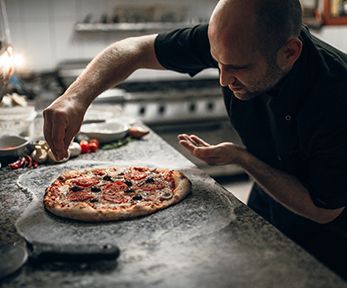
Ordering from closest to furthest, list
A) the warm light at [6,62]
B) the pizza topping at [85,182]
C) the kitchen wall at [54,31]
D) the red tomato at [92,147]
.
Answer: the pizza topping at [85,182] → the warm light at [6,62] → the red tomato at [92,147] → the kitchen wall at [54,31]

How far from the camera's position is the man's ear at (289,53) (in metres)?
1.49

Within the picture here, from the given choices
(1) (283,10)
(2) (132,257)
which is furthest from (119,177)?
(1) (283,10)

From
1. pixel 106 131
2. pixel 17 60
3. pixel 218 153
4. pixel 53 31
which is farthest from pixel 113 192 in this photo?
pixel 53 31

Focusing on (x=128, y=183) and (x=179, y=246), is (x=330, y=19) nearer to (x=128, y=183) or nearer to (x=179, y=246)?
(x=128, y=183)

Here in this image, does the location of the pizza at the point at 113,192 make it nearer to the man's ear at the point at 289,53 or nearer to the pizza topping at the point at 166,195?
the pizza topping at the point at 166,195

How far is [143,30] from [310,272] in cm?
347

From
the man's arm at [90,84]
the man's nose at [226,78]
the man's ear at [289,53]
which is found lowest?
the man's arm at [90,84]

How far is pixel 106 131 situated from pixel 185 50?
54 cm

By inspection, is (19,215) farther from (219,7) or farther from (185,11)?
(185,11)

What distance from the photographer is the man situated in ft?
4.74

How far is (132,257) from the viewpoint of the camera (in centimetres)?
Result: 117

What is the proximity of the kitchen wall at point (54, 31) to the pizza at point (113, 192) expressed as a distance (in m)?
2.64

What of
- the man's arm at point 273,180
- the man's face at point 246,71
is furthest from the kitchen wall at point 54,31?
the man's face at point 246,71

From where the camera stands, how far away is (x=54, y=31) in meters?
4.09
